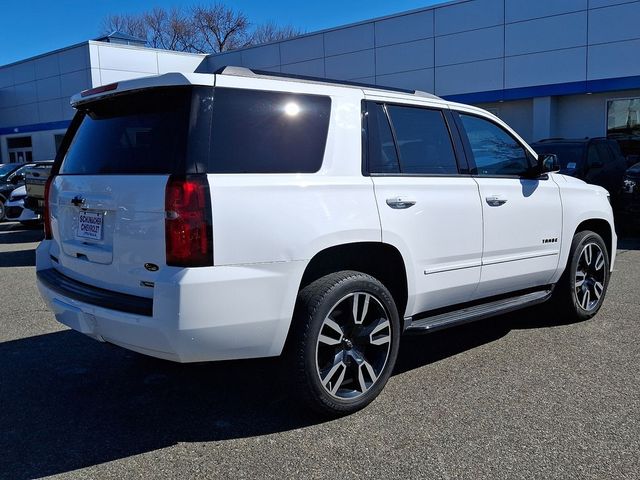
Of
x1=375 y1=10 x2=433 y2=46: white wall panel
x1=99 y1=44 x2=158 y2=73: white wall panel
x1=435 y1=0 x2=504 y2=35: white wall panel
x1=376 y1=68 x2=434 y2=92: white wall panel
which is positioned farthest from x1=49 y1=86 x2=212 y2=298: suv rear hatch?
x1=99 y1=44 x2=158 y2=73: white wall panel

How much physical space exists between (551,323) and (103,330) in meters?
4.06

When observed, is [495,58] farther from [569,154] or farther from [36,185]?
[36,185]

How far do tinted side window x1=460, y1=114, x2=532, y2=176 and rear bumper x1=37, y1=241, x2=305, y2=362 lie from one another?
2.05 m

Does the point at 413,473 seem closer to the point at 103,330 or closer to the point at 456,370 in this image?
the point at 456,370

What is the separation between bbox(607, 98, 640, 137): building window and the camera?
59.0 feet

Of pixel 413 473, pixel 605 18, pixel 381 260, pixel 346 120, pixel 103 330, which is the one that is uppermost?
pixel 605 18

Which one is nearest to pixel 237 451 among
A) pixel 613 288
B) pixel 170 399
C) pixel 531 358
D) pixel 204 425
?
pixel 204 425

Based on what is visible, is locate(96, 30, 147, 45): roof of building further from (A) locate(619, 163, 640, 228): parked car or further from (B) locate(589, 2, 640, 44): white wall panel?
(A) locate(619, 163, 640, 228): parked car

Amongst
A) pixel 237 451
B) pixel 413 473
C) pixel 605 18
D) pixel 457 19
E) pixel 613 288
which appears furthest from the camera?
pixel 457 19

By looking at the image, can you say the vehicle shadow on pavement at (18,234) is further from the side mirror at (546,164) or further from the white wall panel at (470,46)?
the white wall panel at (470,46)

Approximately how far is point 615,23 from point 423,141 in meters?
16.4

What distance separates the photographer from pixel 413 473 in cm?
298

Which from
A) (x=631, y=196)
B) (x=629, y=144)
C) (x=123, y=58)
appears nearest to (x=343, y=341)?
(x=631, y=196)

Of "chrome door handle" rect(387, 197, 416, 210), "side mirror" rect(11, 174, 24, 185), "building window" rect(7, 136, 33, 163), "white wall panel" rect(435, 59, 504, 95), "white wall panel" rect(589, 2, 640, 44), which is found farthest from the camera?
"building window" rect(7, 136, 33, 163)
